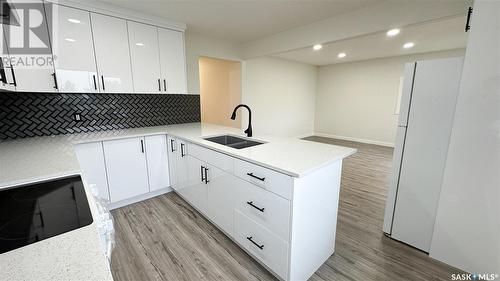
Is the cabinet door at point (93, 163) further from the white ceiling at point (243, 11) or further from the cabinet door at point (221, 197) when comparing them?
the white ceiling at point (243, 11)

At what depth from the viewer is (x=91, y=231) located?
2.37 ft

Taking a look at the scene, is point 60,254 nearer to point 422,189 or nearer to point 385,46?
point 422,189

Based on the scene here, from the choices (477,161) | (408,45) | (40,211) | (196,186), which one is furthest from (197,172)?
(408,45)

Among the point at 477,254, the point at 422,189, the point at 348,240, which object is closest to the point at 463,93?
the point at 422,189

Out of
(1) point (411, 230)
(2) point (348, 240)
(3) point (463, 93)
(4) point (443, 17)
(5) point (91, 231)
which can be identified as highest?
(4) point (443, 17)

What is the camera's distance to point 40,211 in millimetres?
865

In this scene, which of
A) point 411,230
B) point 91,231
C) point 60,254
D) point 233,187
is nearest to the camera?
point 60,254

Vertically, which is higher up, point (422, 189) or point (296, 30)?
point (296, 30)

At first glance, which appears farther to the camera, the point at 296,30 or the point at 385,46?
the point at 385,46

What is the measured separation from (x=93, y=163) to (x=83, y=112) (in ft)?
2.64

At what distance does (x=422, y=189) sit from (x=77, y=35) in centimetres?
377

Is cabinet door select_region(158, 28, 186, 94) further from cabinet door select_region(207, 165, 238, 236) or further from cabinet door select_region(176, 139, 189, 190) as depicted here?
cabinet door select_region(207, 165, 238, 236)

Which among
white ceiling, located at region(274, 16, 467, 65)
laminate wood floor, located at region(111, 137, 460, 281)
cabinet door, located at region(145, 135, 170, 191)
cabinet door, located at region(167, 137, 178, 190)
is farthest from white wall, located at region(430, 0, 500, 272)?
cabinet door, located at region(145, 135, 170, 191)

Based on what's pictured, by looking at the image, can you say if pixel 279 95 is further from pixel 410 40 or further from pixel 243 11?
pixel 243 11
